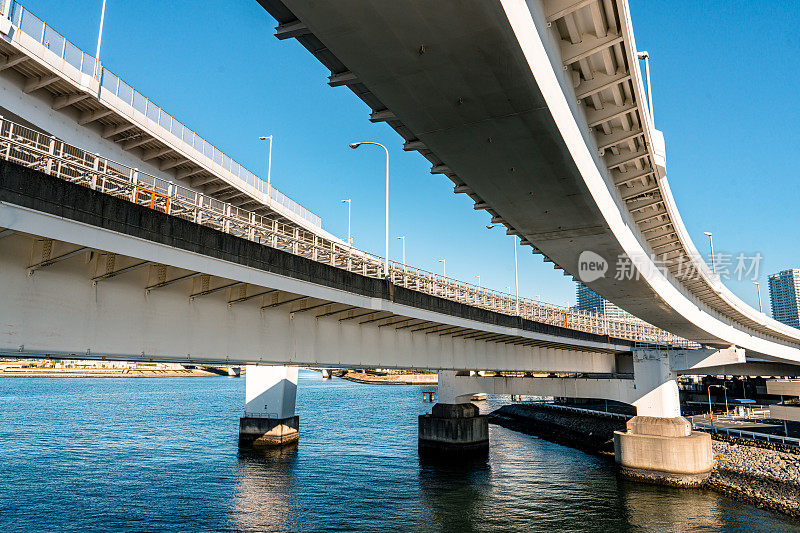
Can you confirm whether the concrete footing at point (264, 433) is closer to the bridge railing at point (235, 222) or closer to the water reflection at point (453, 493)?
the water reflection at point (453, 493)

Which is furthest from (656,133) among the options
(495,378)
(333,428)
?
(333,428)

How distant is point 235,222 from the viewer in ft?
A: 52.7

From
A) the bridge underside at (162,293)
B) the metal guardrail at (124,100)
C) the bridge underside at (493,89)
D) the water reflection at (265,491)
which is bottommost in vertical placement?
the water reflection at (265,491)

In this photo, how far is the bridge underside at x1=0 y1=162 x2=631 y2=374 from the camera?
1102cm

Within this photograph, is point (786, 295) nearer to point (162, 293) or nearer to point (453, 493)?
point (453, 493)

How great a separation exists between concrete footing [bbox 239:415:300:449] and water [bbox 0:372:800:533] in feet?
5.94

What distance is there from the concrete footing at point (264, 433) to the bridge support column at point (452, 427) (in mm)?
11354

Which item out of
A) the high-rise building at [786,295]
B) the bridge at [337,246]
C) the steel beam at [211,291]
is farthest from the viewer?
the high-rise building at [786,295]

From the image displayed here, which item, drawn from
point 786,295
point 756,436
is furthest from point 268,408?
point 786,295

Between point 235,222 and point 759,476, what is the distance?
1359 inches

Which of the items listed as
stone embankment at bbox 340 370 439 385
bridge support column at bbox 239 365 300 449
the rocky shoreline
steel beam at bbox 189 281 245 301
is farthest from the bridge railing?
stone embankment at bbox 340 370 439 385

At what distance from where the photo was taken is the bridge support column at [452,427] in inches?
1652

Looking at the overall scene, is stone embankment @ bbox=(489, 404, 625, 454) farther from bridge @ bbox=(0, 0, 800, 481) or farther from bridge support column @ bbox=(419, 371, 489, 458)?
bridge @ bbox=(0, 0, 800, 481)

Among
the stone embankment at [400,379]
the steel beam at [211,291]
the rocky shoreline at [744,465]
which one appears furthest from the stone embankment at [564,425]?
the stone embankment at [400,379]
